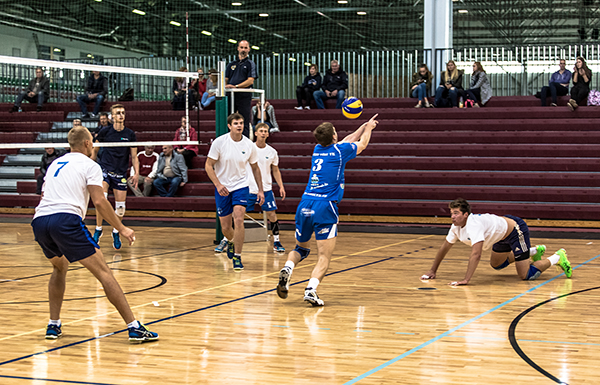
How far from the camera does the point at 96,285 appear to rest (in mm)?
7684

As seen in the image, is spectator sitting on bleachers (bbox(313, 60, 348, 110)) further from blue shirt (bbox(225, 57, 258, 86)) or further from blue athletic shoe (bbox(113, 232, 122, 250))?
blue athletic shoe (bbox(113, 232, 122, 250))

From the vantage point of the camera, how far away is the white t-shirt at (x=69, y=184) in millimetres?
4969

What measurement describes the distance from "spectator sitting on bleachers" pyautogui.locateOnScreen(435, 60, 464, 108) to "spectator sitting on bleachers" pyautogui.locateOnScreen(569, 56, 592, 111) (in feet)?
8.92

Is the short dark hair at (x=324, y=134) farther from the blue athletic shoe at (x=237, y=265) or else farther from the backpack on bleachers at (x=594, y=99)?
the backpack on bleachers at (x=594, y=99)

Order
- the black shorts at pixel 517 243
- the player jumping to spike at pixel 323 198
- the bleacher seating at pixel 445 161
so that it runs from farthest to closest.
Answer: the bleacher seating at pixel 445 161 < the black shorts at pixel 517 243 < the player jumping to spike at pixel 323 198

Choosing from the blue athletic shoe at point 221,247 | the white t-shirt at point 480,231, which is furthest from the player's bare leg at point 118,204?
the white t-shirt at point 480,231

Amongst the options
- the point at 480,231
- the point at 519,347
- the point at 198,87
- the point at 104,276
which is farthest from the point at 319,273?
the point at 198,87

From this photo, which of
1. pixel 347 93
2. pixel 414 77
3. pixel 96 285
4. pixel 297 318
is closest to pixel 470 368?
pixel 297 318

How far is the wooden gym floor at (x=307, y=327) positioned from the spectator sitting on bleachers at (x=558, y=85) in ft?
28.0

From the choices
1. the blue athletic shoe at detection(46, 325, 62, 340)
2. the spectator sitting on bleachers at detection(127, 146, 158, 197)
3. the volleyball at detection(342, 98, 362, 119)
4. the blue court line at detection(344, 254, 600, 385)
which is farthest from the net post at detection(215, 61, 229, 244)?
the blue athletic shoe at detection(46, 325, 62, 340)

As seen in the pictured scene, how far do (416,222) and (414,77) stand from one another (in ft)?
17.4

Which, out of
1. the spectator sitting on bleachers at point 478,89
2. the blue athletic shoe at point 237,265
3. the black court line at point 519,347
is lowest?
the blue athletic shoe at point 237,265

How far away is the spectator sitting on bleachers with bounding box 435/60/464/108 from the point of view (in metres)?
17.7

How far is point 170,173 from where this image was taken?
52.9 ft
